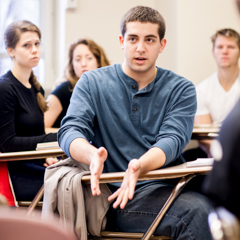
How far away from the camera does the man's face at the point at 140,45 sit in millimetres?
2006

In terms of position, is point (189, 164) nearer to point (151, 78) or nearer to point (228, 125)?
point (151, 78)

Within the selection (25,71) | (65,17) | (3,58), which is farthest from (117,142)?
(3,58)

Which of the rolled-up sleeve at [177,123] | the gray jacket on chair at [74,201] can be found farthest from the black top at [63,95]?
the gray jacket on chair at [74,201]

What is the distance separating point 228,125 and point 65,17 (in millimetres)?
3423

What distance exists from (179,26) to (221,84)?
72cm

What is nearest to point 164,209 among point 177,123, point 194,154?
point 177,123

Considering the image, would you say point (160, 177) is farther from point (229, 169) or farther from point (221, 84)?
point (221, 84)

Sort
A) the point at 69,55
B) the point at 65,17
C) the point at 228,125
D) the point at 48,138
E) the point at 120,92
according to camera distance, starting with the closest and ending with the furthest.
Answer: the point at 228,125 → the point at 120,92 → the point at 48,138 → the point at 69,55 → the point at 65,17

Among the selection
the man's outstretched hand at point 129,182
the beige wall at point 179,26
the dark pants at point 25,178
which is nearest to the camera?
the man's outstretched hand at point 129,182

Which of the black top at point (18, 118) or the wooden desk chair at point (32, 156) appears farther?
the black top at point (18, 118)

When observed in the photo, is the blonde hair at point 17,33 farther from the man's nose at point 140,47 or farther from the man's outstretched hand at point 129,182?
the man's outstretched hand at point 129,182

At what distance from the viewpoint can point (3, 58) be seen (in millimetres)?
4227

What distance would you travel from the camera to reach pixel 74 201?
63.0 inches

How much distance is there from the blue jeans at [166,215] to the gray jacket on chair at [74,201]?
8 cm
